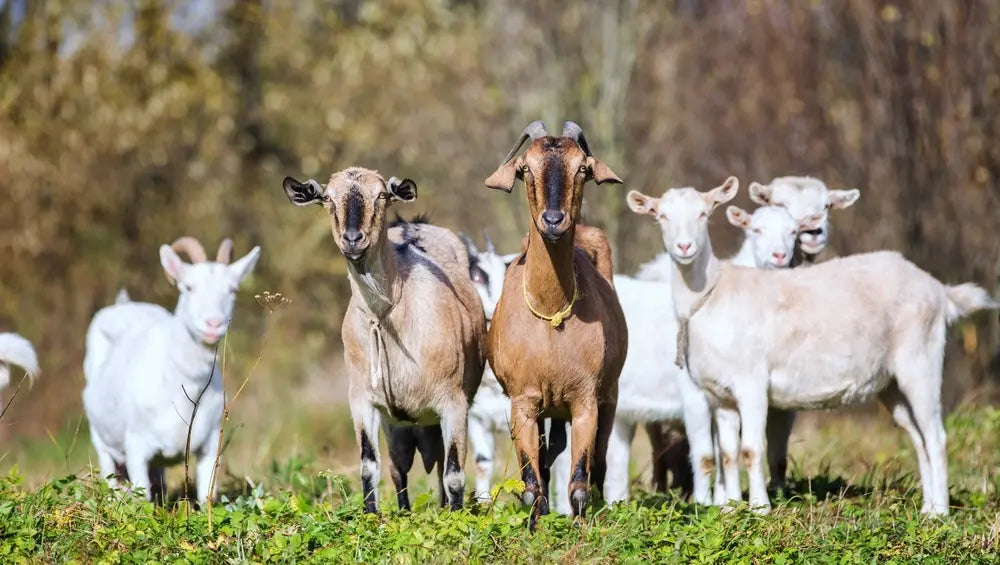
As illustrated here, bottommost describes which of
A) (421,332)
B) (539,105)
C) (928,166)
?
(421,332)

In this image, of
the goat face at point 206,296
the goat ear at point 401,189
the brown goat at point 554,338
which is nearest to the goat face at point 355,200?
the goat ear at point 401,189

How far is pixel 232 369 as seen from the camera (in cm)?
2225

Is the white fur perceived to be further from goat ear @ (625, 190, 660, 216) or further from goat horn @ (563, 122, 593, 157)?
goat ear @ (625, 190, 660, 216)

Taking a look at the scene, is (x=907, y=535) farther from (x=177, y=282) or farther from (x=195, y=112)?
(x=195, y=112)

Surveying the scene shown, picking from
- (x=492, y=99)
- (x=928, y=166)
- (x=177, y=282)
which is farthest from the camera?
(x=492, y=99)

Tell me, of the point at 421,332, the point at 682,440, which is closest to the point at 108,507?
the point at 421,332

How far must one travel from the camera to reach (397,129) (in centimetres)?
2327

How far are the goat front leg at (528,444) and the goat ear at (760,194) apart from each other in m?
3.55

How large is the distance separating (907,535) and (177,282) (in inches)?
190

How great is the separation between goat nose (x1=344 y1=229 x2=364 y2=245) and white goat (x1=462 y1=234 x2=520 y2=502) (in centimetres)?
318

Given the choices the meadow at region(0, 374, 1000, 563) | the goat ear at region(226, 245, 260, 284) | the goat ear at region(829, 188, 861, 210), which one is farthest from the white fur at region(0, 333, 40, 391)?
the goat ear at region(829, 188, 861, 210)

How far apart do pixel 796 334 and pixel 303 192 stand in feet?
11.4

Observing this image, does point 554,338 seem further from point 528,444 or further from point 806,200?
point 806,200

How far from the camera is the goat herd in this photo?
7305 mm
